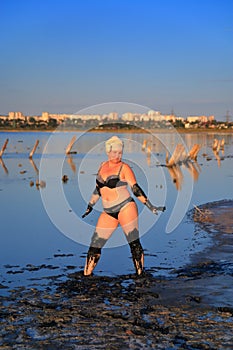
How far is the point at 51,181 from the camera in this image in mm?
30500

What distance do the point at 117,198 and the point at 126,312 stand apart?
7.83 feet

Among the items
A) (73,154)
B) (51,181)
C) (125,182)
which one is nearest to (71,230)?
(125,182)

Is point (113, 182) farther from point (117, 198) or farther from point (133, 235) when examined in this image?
point (133, 235)

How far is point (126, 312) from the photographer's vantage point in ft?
26.1

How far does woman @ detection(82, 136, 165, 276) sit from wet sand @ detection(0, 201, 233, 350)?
0.74m

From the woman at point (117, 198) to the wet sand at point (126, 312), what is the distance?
0.74 meters

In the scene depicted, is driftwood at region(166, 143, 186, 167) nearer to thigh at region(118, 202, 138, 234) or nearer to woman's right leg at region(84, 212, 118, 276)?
woman's right leg at region(84, 212, 118, 276)

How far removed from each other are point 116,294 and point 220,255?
3.62 m

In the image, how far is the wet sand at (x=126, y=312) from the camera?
269 inches

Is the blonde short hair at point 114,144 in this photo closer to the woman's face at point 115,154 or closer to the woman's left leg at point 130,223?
the woman's face at point 115,154

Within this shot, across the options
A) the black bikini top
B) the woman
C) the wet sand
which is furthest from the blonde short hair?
the wet sand

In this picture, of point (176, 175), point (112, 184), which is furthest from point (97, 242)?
point (176, 175)

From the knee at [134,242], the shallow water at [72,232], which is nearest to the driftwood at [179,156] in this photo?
the shallow water at [72,232]

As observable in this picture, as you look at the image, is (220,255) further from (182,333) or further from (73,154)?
(73,154)
